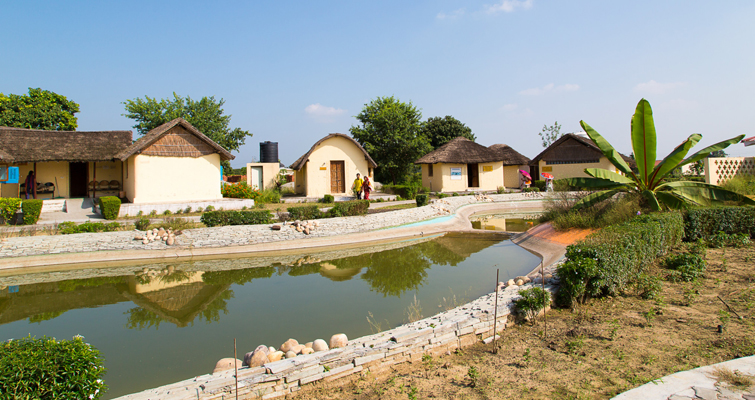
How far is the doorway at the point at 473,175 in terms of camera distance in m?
31.4

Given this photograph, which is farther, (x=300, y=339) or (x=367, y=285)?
(x=367, y=285)

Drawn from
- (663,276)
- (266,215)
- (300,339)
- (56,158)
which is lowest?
(300,339)

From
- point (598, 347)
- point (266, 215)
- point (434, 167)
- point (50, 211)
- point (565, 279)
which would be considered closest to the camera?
point (598, 347)

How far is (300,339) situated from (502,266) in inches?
249

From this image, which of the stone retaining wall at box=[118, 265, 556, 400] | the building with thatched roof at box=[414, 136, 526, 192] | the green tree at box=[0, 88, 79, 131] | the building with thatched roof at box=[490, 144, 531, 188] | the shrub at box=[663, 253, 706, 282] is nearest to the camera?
the stone retaining wall at box=[118, 265, 556, 400]

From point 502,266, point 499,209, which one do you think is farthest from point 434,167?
point 502,266

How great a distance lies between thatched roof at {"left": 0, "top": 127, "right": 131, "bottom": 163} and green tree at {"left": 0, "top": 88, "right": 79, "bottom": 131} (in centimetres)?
953

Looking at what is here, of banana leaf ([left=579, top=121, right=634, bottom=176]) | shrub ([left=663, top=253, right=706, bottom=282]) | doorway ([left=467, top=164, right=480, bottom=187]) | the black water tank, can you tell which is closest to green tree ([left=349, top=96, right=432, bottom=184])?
doorway ([left=467, top=164, right=480, bottom=187])

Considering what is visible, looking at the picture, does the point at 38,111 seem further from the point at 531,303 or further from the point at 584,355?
the point at 584,355

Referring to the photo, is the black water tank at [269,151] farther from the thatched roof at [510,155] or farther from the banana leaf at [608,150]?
the banana leaf at [608,150]

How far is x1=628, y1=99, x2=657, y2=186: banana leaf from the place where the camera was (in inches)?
406

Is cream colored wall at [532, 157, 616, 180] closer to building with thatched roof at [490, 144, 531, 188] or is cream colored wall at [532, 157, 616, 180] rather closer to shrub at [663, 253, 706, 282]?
building with thatched roof at [490, 144, 531, 188]

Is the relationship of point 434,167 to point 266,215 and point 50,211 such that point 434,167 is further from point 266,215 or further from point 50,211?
point 50,211

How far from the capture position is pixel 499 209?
23.7 m
